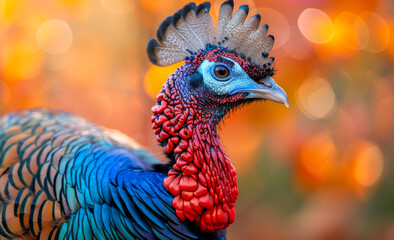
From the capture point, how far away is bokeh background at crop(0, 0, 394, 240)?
3.92 meters

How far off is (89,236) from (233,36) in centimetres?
124

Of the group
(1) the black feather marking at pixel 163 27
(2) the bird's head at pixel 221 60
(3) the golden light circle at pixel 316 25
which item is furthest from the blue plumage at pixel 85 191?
(3) the golden light circle at pixel 316 25

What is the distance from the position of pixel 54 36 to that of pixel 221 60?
324 centimetres

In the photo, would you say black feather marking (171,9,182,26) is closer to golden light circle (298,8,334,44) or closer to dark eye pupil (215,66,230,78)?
dark eye pupil (215,66,230,78)

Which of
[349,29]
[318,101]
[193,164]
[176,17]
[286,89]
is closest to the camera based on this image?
[193,164]

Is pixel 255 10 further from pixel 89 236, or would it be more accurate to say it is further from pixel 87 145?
pixel 89 236

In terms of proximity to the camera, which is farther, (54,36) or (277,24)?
(54,36)

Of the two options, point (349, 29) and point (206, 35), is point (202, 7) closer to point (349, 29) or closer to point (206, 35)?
point (206, 35)

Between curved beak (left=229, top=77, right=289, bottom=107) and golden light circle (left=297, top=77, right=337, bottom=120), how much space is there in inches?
100

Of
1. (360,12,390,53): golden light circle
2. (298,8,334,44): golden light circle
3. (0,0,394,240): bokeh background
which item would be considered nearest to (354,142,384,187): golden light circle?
(0,0,394,240): bokeh background

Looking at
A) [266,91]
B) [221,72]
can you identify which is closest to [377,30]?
[266,91]

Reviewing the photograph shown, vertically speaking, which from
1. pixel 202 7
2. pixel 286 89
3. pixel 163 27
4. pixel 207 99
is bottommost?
pixel 207 99

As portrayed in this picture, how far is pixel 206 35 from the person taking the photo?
76.3 inches

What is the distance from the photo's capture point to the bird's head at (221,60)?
1.85m
